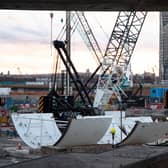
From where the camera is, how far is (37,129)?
1123 inches

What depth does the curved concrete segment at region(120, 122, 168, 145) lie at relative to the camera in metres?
28.5

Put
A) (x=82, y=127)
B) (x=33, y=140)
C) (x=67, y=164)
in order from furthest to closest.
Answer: (x=33, y=140)
(x=82, y=127)
(x=67, y=164)

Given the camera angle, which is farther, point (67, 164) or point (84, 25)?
→ point (84, 25)

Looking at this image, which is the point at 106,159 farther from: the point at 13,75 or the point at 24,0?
the point at 13,75

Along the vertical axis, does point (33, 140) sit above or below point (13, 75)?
below

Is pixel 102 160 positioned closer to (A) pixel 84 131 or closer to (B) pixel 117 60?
(A) pixel 84 131

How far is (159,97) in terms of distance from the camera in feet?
328

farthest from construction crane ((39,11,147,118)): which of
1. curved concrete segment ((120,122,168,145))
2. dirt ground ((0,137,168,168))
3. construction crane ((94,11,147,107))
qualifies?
dirt ground ((0,137,168,168))

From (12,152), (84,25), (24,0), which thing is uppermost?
(84,25)

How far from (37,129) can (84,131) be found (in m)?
3.52

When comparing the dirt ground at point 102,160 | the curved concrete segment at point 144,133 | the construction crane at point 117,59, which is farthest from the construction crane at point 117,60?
the dirt ground at point 102,160

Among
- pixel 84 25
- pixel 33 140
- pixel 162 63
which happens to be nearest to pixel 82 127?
pixel 33 140

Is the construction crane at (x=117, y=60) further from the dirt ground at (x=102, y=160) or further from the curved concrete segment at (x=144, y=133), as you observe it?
the dirt ground at (x=102, y=160)

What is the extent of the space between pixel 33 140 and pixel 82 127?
13.4 feet
